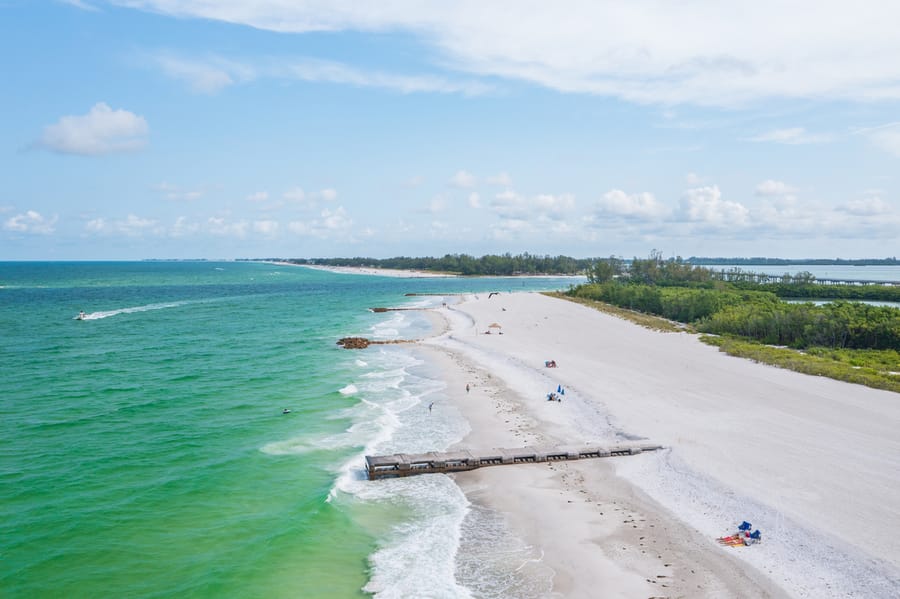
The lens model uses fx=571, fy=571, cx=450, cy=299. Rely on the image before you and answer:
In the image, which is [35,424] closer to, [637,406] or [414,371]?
[414,371]

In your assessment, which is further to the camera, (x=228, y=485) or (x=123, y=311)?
(x=123, y=311)

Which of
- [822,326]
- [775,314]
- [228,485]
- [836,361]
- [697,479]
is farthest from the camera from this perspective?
[775,314]

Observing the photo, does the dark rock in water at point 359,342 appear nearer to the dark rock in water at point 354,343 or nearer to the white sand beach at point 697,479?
the dark rock in water at point 354,343

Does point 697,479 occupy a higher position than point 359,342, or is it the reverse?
point 359,342

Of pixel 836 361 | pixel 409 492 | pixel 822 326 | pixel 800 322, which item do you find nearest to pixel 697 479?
pixel 409 492

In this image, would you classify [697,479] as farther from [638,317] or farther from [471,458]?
[638,317]

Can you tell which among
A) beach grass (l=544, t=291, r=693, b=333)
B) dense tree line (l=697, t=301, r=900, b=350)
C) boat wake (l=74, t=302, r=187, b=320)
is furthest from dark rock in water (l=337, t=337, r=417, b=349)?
boat wake (l=74, t=302, r=187, b=320)

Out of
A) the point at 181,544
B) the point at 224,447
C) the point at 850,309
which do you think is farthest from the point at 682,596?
the point at 850,309

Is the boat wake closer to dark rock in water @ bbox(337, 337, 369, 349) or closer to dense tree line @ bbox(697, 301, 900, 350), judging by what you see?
dark rock in water @ bbox(337, 337, 369, 349)
